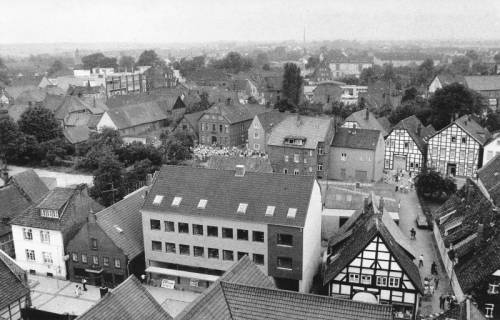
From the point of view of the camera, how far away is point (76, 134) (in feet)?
282

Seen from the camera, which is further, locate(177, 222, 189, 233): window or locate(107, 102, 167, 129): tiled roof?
locate(107, 102, 167, 129): tiled roof

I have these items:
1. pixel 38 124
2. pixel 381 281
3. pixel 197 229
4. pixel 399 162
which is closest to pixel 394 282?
pixel 381 281

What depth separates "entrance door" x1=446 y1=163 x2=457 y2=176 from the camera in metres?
71.3

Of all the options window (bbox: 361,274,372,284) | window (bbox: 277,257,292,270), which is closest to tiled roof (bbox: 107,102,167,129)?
window (bbox: 277,257,292,270)

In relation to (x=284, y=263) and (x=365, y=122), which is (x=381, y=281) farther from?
(x=365, y=122)

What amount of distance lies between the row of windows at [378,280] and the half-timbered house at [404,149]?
40.6m

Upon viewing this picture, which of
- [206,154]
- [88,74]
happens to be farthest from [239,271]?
[88,74]

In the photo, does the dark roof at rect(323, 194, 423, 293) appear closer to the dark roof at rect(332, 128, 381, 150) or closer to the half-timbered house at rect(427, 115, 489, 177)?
the dark roof at rect(332, 128, 381, 150)

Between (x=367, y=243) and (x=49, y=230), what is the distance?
26.6 metres

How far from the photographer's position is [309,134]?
227 ft

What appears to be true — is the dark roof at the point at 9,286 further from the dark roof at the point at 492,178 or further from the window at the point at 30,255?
the dark roof at the point at 492,178

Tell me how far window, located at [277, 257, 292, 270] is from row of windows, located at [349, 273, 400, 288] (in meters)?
4.87

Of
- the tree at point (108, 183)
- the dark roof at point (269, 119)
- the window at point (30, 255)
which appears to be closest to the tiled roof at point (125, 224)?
the window at point (30, 255)

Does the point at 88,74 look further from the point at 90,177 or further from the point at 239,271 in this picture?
the point at 239,271
